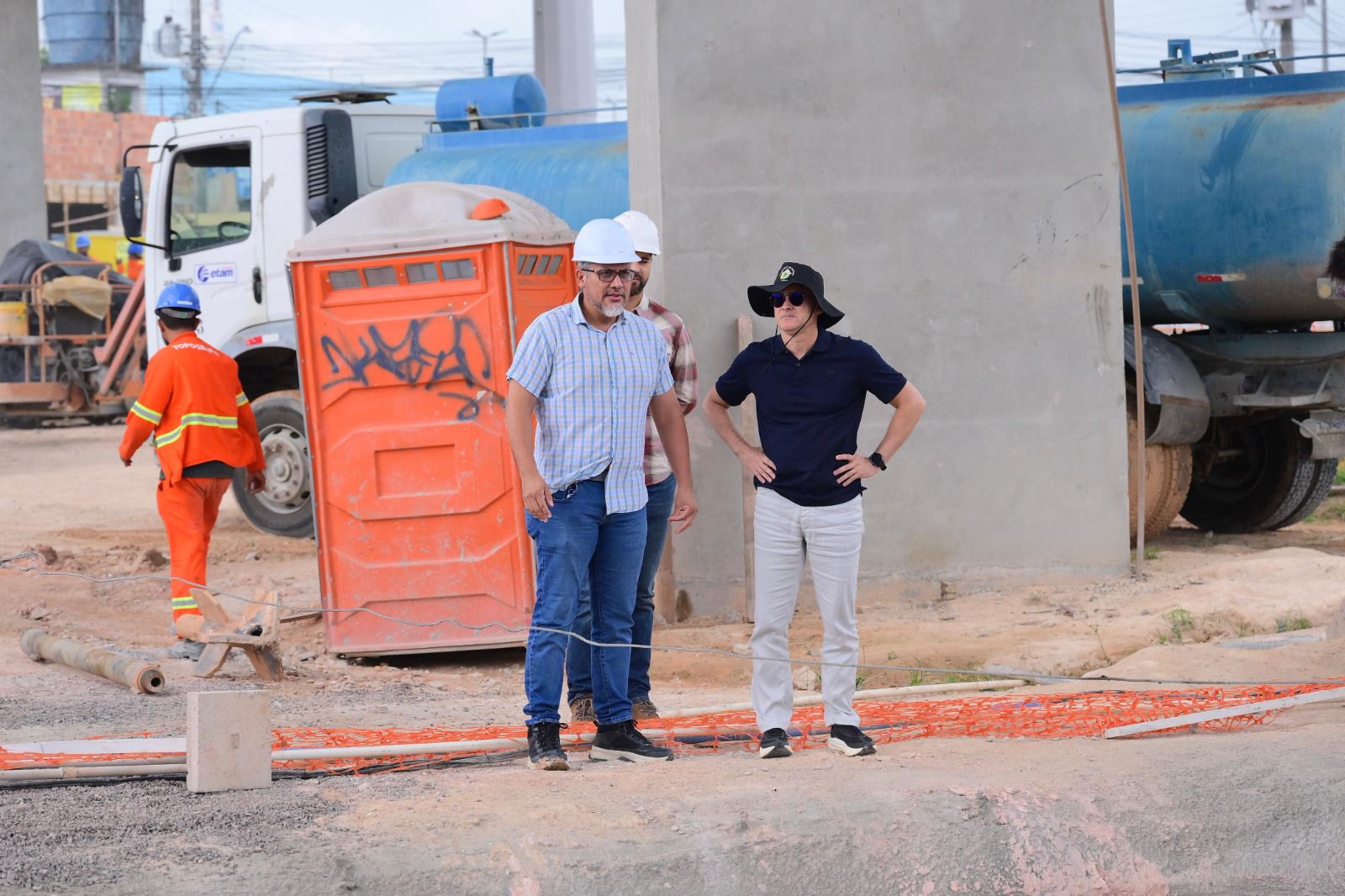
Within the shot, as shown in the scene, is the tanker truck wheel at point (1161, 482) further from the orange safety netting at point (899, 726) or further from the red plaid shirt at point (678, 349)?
the red plaid shirt at point (678, 349)

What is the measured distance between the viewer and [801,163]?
27.9 ft

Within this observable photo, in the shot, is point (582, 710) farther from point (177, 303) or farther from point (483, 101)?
point (483, 101)

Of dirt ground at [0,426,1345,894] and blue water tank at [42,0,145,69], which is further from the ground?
blue water tank at [42,0,145,69]

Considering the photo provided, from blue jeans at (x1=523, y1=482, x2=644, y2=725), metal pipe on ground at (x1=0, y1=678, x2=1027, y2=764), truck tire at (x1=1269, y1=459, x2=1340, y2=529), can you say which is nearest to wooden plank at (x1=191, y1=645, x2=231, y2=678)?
metal pipe on ground at (x1=0, y1=678, x2=1027, y2=764)

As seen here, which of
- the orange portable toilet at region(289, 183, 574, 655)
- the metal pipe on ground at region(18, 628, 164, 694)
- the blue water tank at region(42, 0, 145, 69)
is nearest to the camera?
the metal pipe on ground at region(18, 628, 164, 694)

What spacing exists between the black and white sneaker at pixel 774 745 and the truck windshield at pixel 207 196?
800 centimetres

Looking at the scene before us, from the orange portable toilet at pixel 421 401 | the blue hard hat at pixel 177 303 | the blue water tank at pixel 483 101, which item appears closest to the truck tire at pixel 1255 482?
the blue water tank at pixel 483 101

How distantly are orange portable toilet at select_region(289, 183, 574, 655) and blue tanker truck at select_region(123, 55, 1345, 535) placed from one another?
374 cm

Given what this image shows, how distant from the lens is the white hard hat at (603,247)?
16.5 feet

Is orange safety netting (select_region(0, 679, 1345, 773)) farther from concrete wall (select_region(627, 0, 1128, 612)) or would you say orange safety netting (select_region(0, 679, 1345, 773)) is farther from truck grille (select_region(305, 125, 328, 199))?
truck grille (select_region(305, 125, 328, 199))

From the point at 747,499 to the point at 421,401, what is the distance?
1821mm

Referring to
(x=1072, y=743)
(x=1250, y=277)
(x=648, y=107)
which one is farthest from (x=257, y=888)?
(x=1250, y=277)

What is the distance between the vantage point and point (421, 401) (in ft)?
25.2

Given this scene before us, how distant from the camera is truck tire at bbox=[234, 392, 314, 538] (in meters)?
11.8
